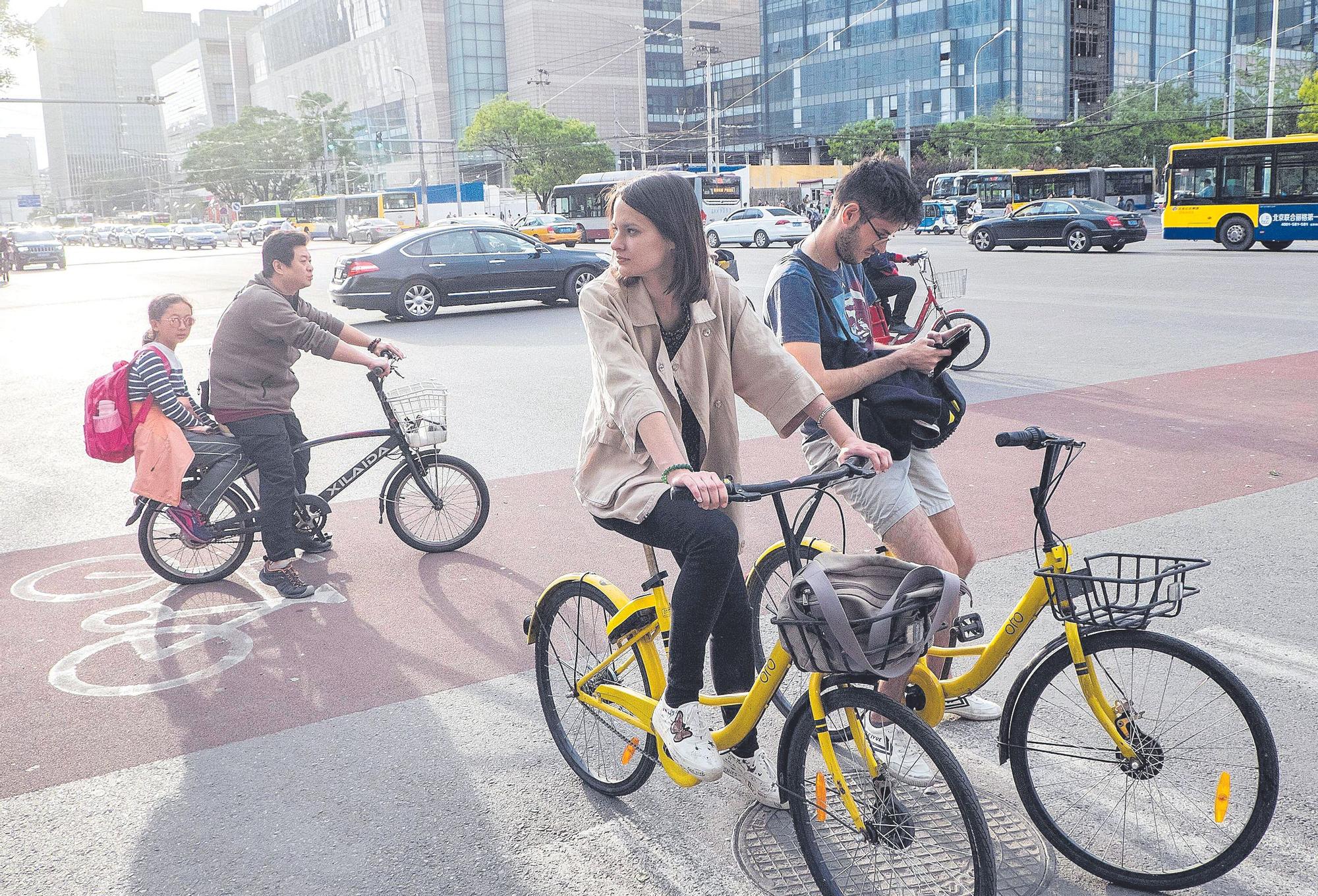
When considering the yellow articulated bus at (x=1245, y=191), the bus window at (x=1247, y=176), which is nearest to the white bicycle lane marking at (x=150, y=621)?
the yellow articulated bus at (x=1245, y=191)

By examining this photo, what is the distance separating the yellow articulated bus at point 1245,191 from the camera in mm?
26422

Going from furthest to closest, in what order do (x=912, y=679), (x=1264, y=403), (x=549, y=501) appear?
(x=1264, y=403), (x=549, y=501), (x=912, y=679)

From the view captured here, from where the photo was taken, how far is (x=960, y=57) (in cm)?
8444

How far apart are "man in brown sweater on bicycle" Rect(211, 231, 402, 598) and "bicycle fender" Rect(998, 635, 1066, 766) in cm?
350

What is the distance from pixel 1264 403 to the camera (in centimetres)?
874

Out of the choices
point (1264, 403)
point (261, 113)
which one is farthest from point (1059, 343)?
point (261, 113)

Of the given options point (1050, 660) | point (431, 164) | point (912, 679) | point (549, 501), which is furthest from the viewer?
point (431, 164)

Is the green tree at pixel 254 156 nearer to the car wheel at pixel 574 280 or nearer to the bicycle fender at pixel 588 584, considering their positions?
the car wheel at pixel 574 280

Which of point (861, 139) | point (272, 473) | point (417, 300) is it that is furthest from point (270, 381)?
point (861, 139)

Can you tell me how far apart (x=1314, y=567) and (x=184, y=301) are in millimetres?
5456

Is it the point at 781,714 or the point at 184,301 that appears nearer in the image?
the point at 781,714

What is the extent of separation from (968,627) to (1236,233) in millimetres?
28536

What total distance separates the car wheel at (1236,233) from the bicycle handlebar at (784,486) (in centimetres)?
2876

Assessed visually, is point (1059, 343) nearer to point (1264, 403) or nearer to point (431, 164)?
point (1264, 403)
